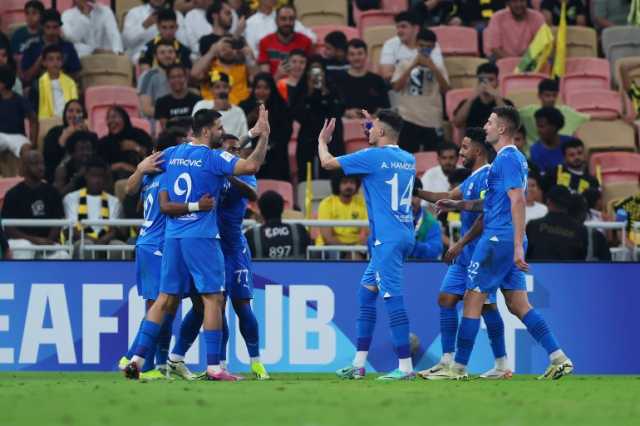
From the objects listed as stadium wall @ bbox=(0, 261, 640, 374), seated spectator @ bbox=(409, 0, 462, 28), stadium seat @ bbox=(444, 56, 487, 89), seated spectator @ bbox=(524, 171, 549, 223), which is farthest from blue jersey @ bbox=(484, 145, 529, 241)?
seated spectator @ bbox=(409, 0, 462, 28)

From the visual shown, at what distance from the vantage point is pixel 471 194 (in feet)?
46.7

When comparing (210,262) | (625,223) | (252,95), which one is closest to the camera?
(210,262)

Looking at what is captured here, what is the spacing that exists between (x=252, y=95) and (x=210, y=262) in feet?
24.3

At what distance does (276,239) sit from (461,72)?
6.86 m

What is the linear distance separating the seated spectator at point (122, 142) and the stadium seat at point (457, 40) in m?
5.62

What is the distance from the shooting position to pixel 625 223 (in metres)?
18.0

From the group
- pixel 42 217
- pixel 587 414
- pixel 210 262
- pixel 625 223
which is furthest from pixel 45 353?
pixel 587 414

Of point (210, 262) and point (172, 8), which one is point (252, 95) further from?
point (210, 262)

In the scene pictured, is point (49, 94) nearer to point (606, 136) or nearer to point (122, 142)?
point (122, 142)

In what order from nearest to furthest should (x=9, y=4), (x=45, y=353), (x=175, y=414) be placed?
(x=175, y=414), (x=45, y=353), (x=9, y=4)

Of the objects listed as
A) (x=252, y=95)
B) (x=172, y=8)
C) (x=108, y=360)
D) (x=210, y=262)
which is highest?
(x=172, y=8)

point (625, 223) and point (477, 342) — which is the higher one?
point (625, 223)

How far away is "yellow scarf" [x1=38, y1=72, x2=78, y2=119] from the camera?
69.0ft

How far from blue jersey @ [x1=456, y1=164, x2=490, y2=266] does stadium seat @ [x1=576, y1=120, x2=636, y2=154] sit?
8090mm
